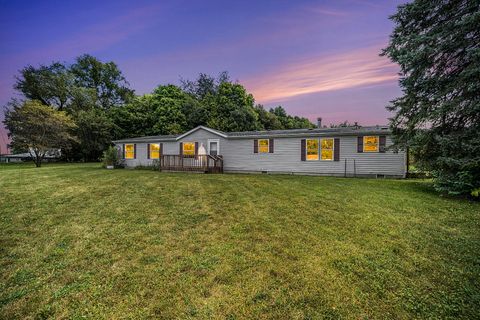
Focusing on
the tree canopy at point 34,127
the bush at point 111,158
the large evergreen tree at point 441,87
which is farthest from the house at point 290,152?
the tree canopy at point 34,127

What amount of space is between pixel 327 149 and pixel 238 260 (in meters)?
11.7

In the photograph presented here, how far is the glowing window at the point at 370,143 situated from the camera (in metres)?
12.5

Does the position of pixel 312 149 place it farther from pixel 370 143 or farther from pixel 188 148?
pixel 188 148

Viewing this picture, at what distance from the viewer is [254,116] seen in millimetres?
27906

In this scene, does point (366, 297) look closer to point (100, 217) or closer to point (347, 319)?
point (347, 319)

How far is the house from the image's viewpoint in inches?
493

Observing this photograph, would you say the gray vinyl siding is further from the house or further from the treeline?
the treeline

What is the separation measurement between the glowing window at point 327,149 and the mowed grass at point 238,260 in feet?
24.2

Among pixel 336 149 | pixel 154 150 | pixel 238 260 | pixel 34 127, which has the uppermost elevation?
pixel 34 127

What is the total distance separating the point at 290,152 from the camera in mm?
14375

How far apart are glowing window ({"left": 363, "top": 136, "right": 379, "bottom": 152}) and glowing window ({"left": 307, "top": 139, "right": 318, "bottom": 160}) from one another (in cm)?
265

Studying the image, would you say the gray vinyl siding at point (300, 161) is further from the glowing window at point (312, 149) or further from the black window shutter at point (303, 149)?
the glowing window at point (312, 149)

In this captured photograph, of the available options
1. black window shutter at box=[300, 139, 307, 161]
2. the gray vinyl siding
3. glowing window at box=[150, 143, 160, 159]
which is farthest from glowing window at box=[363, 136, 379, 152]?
glowing window at box=[150, 143, 160, 159]

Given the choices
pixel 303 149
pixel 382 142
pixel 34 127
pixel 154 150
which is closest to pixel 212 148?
pixel 154 150
